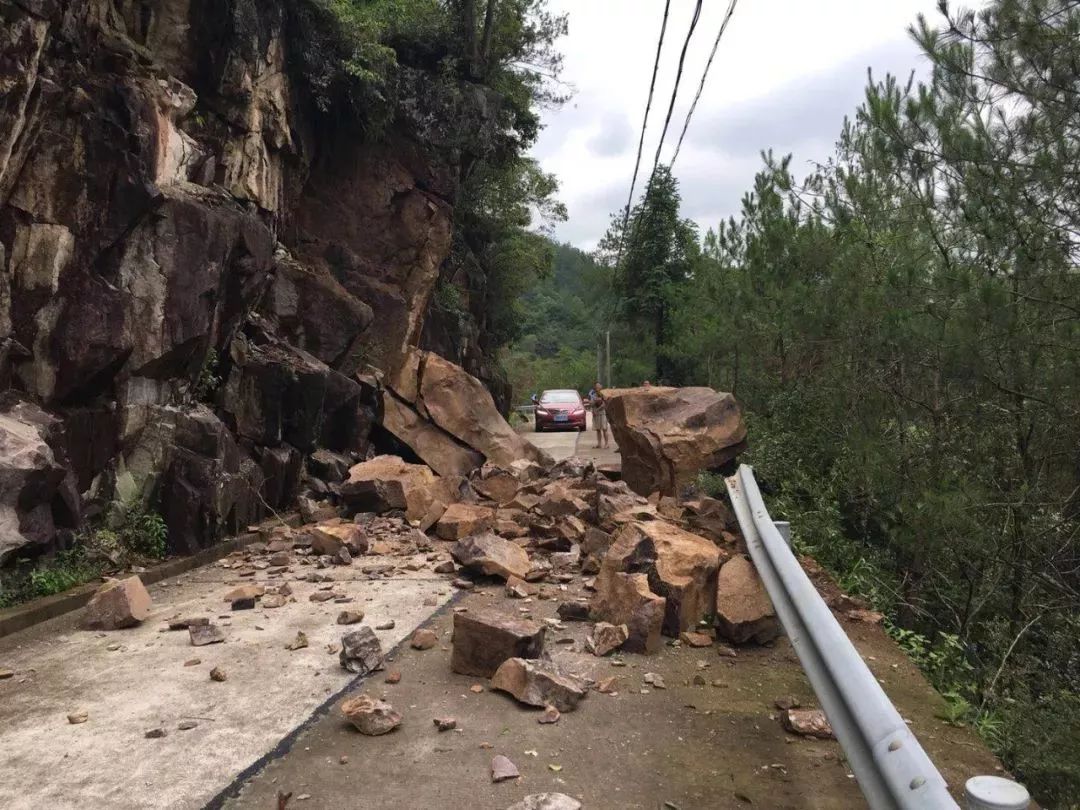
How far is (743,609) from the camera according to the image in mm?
4465

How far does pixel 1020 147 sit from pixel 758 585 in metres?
4.34

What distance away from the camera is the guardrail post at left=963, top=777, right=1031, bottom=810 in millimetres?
1468

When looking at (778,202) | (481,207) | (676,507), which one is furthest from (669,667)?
(481,207)

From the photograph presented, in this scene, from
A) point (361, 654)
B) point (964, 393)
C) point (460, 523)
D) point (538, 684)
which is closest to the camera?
point (538, 684)

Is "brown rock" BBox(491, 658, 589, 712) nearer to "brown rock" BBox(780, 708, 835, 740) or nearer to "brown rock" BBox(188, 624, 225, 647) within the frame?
"brown rock" BBox(780, 708, 835, 740)

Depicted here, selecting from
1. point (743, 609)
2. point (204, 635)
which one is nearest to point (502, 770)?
point (743, 609)

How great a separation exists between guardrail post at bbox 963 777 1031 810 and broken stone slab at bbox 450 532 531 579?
469 centimetres

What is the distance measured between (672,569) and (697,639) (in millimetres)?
495

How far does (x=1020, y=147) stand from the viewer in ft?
20.1

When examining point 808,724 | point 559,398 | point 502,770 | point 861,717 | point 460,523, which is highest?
point 861,717

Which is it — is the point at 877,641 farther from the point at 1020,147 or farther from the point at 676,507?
the point at 1020,147

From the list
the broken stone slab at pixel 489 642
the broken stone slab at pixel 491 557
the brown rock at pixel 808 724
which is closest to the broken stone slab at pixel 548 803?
the brown rock at pixel 808 724

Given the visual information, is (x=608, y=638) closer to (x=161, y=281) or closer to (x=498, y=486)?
(x=161, y=281)

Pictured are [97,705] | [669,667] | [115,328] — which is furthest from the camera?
[115,328]
